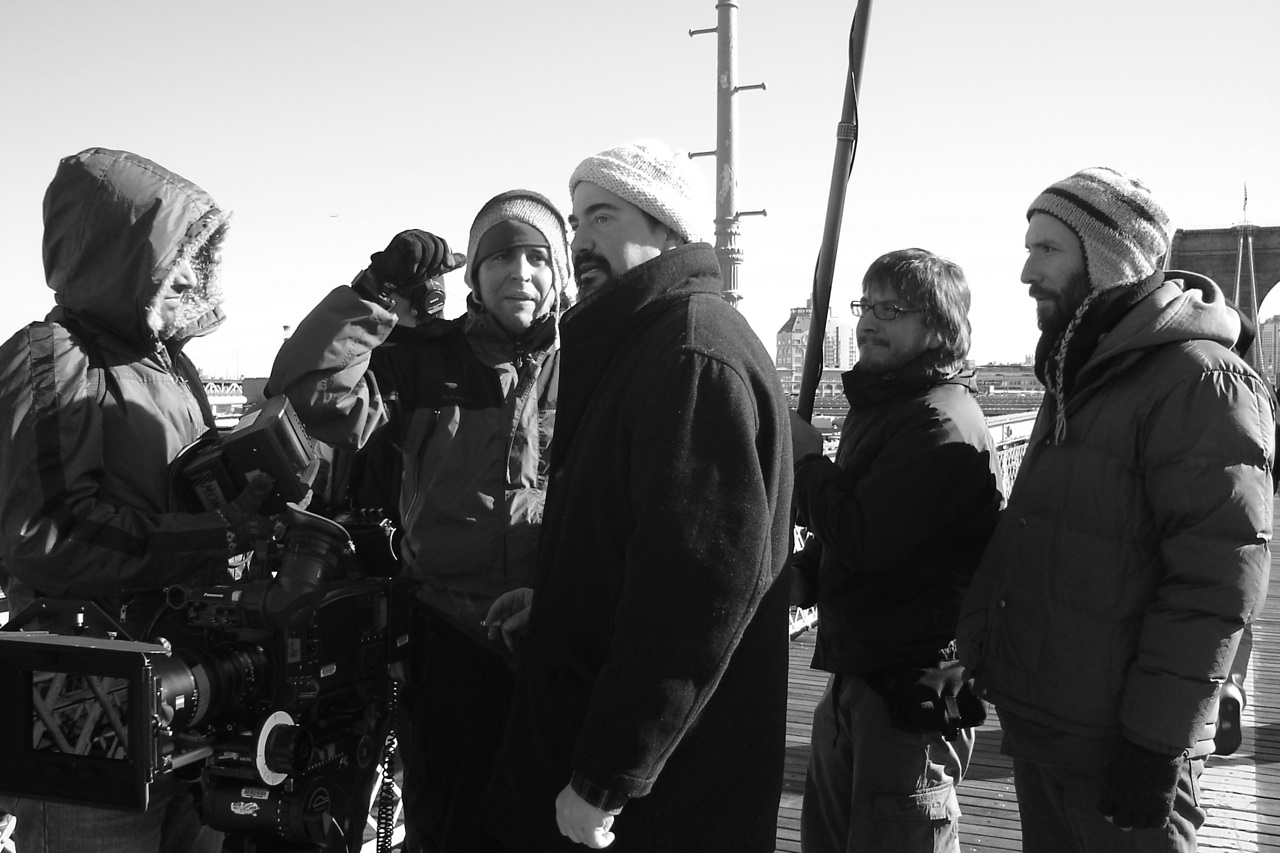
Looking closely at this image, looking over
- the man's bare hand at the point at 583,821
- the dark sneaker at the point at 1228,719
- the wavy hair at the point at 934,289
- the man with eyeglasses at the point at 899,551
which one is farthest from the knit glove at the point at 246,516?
the dark sneaker at the point at 1228,719

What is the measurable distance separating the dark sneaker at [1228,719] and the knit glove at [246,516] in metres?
2.04

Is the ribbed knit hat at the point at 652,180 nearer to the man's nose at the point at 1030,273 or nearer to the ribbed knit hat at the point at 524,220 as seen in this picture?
the ribbed knit hat at the point at 524,220

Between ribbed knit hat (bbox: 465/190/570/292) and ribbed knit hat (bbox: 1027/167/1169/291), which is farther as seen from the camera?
ribbed knit hat (bbox: 465/190/570/292)

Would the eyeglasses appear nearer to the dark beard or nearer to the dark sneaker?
the dark beard

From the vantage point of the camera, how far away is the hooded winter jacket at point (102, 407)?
202 centimetres

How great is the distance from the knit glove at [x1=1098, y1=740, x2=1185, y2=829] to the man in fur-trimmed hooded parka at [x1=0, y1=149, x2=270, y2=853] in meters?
1.81

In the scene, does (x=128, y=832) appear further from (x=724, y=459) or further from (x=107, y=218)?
(x=724, y=459)

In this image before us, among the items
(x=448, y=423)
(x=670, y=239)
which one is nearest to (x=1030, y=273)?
(x=670, y=239)

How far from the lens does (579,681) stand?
6.22ft

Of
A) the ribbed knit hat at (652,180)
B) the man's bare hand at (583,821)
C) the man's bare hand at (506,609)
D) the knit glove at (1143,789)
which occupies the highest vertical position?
the ribbed knit hat at (652,180)

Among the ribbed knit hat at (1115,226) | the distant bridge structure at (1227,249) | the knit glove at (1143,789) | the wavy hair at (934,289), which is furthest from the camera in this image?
the distant bridge structure at (1227,249)

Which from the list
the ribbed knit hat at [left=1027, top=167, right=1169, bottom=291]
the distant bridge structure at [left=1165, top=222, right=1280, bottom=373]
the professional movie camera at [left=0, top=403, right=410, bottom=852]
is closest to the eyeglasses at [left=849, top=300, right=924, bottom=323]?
the ribbed knit hat at [left=1027, top=167, right=1169, bottom=291]

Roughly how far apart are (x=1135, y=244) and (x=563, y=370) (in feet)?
4.39

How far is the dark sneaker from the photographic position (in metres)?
2.17
